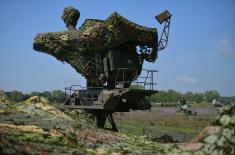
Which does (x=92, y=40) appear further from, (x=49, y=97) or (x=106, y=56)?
(x=49, y=97)

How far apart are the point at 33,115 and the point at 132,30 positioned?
40.9 feet

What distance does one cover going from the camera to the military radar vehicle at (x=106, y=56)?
23344 millimetres

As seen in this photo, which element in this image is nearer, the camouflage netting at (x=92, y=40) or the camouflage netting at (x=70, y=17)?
the camouflage netting at (x=92, y=40)

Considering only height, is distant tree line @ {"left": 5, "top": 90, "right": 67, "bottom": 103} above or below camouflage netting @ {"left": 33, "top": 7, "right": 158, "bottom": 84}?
below

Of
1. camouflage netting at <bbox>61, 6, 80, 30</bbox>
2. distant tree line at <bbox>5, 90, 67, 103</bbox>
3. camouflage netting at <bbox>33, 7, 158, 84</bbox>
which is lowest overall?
distant tree line at <bbox>5, 90, 67, 103</bbox>

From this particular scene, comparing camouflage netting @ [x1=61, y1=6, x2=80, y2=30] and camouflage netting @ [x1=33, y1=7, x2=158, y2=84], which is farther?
camouflage netting @ [x1=61, y1=6, x2=80, y2=30]

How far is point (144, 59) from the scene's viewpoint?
→ 83.9ft

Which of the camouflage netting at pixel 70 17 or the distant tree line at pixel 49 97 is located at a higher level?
the camouflage netting at pixel 70 17

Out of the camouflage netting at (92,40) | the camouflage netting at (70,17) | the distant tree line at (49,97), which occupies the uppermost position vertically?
the camouflage netting at (70,17)

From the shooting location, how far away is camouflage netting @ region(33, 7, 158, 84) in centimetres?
2342

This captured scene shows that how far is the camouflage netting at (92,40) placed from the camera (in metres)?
23.4

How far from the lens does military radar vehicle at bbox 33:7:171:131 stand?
23.3m

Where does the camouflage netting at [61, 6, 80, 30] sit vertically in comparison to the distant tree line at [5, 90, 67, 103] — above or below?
above

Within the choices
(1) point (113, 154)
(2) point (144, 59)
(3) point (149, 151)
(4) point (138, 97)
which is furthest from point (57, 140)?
(2) point (144, 59)
